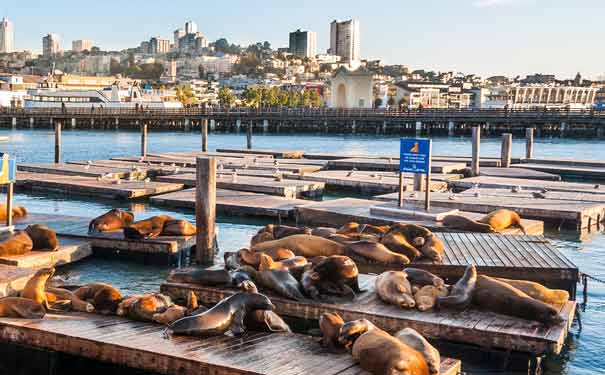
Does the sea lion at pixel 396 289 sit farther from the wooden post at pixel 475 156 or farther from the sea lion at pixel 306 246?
the wooden post at pixel 475 156

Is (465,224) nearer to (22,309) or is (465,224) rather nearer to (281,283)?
(281,283)

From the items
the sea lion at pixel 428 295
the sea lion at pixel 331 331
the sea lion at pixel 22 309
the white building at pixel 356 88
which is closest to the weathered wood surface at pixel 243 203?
the sea lion at pixel 428 295

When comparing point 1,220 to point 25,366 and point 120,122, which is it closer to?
point 25,366

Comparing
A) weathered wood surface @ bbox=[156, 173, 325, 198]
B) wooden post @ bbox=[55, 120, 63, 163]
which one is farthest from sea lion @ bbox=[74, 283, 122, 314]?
wooden post @ bbox=[55, 120, 63, 163]

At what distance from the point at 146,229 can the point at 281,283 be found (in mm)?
4544

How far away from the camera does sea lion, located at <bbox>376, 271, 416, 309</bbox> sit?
25.3 feet

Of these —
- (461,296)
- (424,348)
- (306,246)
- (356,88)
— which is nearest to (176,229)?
(306,246)

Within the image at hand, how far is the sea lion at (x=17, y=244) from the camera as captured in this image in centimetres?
1014

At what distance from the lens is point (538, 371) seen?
720 cm

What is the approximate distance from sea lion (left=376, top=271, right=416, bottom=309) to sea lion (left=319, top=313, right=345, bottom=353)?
1284 millimetres

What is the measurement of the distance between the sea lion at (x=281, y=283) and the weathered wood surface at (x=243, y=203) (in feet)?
23.8

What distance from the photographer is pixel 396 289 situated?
25.7ft

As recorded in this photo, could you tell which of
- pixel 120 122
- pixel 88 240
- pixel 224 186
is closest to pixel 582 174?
pixel 224 186

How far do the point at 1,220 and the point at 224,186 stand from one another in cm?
720
